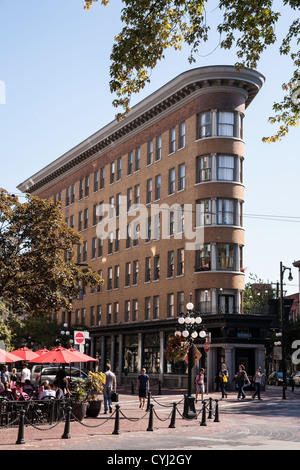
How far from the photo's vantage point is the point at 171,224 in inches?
2093

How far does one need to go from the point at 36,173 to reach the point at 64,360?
57885 millimetres

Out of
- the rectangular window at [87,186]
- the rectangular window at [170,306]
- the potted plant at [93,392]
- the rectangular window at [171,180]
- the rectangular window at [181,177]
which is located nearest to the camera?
the potted plant at [93,392]

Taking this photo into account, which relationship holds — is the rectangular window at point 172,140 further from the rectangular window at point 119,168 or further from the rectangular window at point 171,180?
the rectangular window at point 119,168

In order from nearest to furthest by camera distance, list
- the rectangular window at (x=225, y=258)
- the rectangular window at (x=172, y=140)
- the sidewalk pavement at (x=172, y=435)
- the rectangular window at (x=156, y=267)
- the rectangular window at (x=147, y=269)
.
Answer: the sidewalk pavement at (x=172, y=435) → the rectangular window at (x=225, y=258) → the rectangular window at (x=172, y=140) → the rectangular window at (x=156, y=267) → the rectangular window at (x=147, y=269)

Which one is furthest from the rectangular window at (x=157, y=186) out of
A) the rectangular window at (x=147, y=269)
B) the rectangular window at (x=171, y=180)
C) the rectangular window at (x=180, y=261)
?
the rectangular window at (x=180, y=261)

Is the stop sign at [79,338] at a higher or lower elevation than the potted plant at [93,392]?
higher

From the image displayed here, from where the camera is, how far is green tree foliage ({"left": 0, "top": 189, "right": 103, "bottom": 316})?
3119 centimetres

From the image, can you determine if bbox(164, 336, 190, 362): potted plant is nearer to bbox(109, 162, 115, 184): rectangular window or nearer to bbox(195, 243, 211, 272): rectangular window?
bbox(195, 243, 211, 272): rectangular window

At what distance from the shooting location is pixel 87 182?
6962 centimetres

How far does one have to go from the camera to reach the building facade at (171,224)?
48.1 metres

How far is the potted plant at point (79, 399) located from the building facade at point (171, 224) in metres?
24.2

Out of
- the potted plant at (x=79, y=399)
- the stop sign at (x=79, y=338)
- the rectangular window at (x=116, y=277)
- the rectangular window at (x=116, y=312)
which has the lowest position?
the potted plant at (x=79, y=399)

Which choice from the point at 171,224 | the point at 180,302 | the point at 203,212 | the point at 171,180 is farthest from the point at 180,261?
the point at 171,180

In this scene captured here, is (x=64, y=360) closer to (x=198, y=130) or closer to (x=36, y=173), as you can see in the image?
(x=198, y=130)
